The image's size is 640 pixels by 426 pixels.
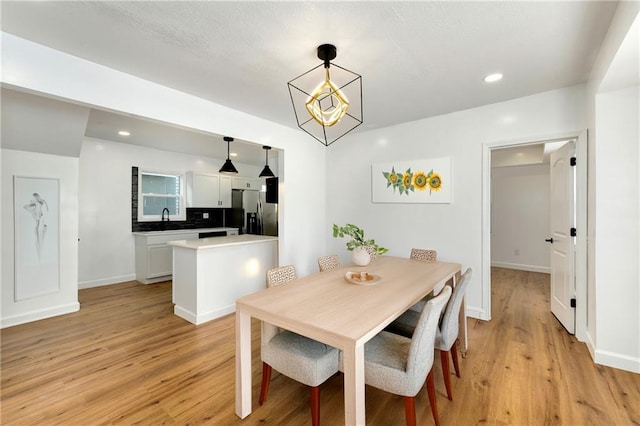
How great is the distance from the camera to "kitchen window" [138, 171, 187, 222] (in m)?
5.25

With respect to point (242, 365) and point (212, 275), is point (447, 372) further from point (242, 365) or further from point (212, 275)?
point (212, 275)

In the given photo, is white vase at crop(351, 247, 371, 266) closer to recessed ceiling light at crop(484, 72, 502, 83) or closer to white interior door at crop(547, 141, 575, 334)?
recessed ceiling light at crop(484, 72, 502, 83)

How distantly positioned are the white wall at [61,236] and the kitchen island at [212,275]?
4.34ft

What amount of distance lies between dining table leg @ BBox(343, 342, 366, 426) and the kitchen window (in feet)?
17.3

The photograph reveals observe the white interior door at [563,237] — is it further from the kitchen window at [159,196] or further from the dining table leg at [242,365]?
the kitchen window at [159,196]

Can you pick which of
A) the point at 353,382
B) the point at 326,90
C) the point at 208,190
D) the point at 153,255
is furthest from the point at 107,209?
the point at 353,382

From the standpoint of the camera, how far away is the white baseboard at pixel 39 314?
125 inches

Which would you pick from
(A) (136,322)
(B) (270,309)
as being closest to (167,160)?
(A) (136,322)

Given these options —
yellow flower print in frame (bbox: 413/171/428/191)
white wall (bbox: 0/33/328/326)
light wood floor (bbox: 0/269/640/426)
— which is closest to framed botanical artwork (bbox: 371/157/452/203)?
yellow flower print in frame (bbox: 413/171/428/191)

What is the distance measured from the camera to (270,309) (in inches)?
62.8

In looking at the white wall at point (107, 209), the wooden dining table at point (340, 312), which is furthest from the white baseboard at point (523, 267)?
the white wall at point (107, 209)

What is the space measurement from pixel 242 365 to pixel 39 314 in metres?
3.29

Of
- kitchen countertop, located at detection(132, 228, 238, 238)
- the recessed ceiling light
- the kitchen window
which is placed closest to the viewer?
the recessed ceiling light

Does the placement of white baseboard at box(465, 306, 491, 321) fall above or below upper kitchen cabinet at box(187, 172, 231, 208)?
below
